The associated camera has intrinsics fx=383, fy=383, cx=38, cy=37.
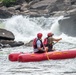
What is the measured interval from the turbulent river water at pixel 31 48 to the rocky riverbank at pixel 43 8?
156 inches

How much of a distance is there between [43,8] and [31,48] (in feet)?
65.2

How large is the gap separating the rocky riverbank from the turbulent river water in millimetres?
3971

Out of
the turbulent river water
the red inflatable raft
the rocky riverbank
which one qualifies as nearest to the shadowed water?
the turbulent river water

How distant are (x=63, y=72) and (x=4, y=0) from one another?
3469 centimetres

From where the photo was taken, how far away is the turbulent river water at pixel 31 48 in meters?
14.9

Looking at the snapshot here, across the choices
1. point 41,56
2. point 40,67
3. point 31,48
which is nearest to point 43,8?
point 31,48

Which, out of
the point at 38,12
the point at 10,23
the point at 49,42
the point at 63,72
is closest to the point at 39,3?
the point at 38,12

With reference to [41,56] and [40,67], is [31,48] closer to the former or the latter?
[41,56]

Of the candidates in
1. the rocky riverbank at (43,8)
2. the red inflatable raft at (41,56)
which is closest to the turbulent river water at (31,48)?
the red inflatable raft at (41,56)

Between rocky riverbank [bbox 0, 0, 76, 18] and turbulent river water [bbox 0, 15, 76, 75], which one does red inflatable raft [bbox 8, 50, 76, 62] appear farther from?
rocky riverbank [bbox 0, 0, 76, 18]

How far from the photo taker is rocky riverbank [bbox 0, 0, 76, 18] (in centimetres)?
3934

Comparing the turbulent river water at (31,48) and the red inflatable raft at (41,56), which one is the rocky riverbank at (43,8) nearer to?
the turbulent river water at (31,48)

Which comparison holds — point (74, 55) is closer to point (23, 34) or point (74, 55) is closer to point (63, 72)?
point (63, 72)

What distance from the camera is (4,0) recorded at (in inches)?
1898
